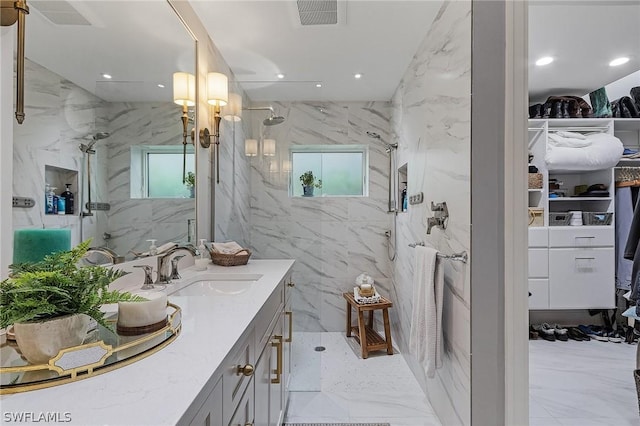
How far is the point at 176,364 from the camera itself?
2.20 ft

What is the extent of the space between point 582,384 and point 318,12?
302 cm

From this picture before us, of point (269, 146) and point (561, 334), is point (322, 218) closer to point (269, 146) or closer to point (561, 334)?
point (269, 146)

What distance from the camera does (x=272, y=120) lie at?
8.98 feet

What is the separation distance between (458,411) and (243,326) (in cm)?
132

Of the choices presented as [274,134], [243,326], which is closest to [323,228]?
[274,134]

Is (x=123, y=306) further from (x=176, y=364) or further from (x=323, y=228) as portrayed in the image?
(x=323, y=228)

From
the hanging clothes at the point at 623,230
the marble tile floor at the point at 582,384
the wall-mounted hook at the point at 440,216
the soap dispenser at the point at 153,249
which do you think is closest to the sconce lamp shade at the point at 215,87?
the soap dispenser at the point at 153,249

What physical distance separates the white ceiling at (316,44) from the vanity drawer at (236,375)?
1.79 meters

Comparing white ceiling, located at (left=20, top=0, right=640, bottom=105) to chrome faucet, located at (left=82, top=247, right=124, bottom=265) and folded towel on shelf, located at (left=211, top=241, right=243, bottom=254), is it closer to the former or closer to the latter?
chrome faucet, located at (left=82, top=247, right=124, bottom=265)

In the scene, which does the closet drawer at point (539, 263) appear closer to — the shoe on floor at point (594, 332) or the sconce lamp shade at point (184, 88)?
the shoe on floor at point (594, 332)

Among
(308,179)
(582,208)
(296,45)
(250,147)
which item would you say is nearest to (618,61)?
(582,208)

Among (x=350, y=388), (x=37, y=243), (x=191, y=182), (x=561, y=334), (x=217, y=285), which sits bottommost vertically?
(x=350, y=388)

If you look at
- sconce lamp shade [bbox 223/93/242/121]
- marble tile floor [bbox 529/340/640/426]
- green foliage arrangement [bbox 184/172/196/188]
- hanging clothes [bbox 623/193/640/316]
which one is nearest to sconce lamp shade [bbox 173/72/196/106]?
green foliage arrangement [bbox 184/172/196/188]

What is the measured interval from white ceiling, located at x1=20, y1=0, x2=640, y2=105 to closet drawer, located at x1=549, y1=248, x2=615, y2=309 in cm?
154
